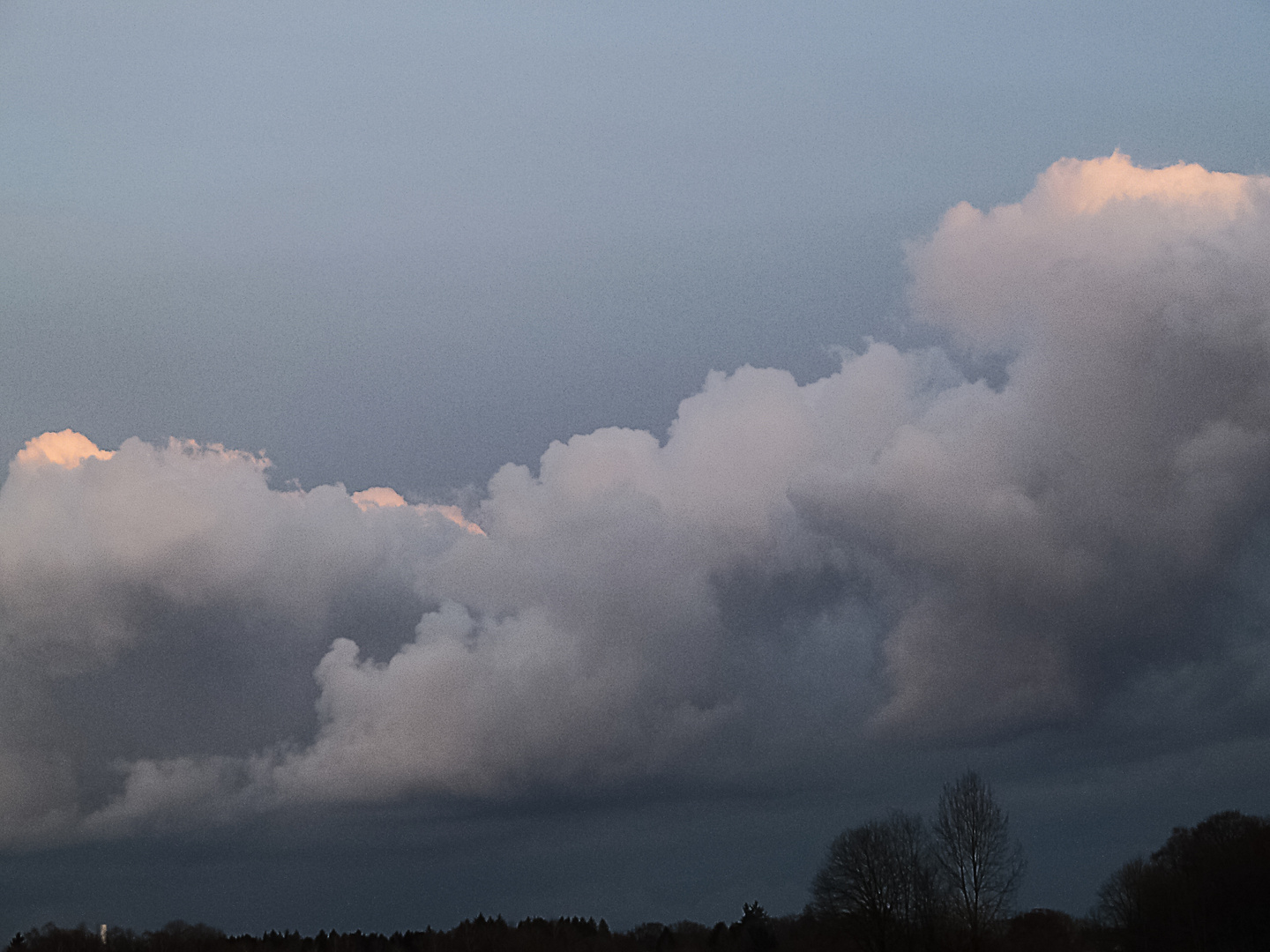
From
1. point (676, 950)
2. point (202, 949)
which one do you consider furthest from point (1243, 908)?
point (202, 949)

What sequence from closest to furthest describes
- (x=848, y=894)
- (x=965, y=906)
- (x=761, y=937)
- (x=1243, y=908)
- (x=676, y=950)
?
(x=965, y=906) → (x=848, y=894) → (x=1243, y=908) → (x=761, y=937) → (x=676, y=950)

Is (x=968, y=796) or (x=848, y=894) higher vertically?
(x=968, y=796)

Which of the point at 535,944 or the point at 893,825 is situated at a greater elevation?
the point at 893,825

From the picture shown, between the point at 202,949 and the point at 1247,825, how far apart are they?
516 ft

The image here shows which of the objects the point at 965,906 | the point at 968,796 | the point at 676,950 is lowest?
the point at 676,950

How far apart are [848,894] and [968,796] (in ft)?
Result: 49.5

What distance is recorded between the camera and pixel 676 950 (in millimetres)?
195125

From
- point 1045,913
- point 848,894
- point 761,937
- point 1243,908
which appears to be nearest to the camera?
point 848,894

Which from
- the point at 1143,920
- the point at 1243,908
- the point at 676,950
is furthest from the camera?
the point at 676,950

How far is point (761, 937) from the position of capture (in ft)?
568

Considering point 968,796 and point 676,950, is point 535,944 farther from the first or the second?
point 968,796

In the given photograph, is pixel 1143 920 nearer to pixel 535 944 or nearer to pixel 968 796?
pixel 968 796

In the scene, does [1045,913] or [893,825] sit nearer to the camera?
[893,825]

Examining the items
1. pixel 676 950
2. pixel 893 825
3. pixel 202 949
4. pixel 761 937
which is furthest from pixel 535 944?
pixel 893 825
